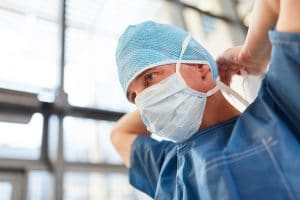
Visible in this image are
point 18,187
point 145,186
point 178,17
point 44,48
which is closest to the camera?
point 145,186

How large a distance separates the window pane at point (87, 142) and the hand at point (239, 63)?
1.19 meters

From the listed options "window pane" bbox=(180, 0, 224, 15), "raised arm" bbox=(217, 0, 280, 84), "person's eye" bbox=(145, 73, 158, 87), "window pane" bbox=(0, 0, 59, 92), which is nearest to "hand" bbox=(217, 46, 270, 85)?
"raised arm" bbox=(217, 0, 280, 84)

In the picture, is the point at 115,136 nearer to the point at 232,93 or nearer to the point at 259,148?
the point at 232,93

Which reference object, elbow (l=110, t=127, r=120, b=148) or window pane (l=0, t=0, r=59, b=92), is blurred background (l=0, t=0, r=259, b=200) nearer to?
window pane (l=0, t=0, r=59, b=92)

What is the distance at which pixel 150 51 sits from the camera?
0.89 m

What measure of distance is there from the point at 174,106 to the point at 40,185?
1.29 metres

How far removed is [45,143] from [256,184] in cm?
154

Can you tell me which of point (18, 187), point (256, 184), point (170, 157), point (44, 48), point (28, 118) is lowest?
point (256, 184)

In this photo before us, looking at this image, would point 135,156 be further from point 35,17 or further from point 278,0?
point 35,17

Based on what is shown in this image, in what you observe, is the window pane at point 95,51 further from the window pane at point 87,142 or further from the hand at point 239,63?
the hand at point 239,63

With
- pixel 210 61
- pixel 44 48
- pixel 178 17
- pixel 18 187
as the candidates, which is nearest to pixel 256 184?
pixel 210 61

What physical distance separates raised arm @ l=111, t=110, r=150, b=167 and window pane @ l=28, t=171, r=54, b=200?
742 mm

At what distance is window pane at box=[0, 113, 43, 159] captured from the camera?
72.6 inches

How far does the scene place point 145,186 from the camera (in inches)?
45.2
